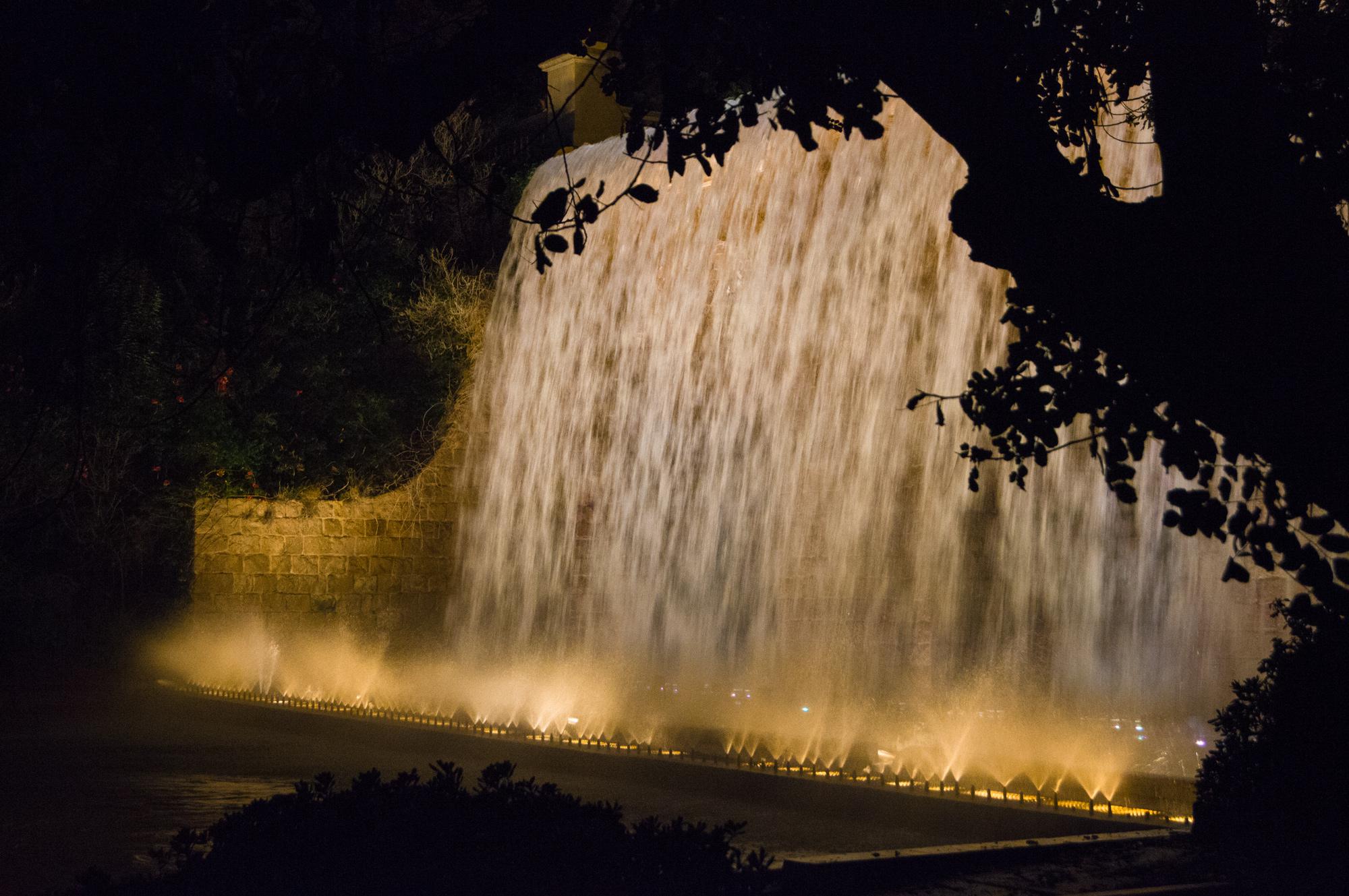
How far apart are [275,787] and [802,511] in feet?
25.7

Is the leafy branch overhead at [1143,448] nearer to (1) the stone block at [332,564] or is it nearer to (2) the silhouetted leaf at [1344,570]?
(2) the silhouetted leaf at [1344,570]

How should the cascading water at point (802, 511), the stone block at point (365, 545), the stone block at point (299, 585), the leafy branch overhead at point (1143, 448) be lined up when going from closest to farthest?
1. the leafy branch overhead at point (1143, 448)
2. the cascading water at point (802, 511)
3. the stone block at point (299, 585)
4. the stone block at point (365, 545)

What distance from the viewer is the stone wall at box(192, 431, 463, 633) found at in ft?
61.6

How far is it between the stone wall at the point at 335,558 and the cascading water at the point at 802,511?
0.50 m

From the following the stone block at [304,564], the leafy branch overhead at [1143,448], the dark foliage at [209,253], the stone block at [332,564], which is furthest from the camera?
the stone block at [332,564]

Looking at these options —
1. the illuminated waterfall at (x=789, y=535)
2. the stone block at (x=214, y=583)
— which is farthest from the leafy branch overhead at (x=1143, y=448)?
the stone block at (x=214, y=583)

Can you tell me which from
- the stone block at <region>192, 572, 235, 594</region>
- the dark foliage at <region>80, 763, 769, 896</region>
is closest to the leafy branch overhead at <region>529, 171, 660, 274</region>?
the dark foliage at <region>80, 763, 769, 896</region>

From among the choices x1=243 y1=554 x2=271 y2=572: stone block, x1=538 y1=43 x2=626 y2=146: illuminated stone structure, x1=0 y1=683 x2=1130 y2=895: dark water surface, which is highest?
x1=538 y1=43 x2=626 y2=146: illuminated stone structure

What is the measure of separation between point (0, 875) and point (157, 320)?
1354 cm

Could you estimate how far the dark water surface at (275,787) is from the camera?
7.03m

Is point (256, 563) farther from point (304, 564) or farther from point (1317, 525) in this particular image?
point (1317, 525)

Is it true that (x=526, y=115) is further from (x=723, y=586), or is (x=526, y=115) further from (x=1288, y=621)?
(x=1288, y=621)

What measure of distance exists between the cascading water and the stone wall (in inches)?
19.9

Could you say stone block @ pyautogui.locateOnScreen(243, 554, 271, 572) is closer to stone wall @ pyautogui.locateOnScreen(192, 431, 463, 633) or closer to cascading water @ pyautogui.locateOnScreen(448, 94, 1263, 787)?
stone wall @ pyautogui.locateOnScreen(192, 431, 463, 633)
